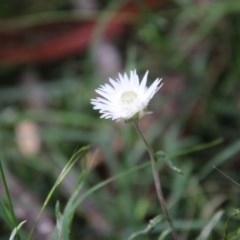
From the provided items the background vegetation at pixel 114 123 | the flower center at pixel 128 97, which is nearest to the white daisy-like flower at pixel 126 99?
the flower center at pixel 128 97

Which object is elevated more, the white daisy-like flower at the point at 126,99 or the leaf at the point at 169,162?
the white daisy-like flower at the point at 126,99

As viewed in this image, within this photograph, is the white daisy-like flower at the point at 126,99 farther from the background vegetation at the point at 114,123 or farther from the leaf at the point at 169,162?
the background vegetation at the point at 114,123

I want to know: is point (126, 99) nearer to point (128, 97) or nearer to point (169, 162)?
point (128, 97)

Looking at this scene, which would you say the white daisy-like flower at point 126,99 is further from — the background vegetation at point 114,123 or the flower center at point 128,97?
the background vegetation at point 114,123

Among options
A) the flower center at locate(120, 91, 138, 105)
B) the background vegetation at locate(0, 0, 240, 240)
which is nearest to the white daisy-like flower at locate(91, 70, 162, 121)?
the flower center at locate(120, 91, 138, 105)

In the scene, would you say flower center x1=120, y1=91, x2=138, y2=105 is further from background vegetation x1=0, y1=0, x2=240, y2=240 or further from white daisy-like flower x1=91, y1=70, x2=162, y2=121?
background vegetation x1=0, y1=0, x2=240, y2=240

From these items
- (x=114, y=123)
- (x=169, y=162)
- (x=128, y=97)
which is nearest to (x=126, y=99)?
(x=128, y=97)

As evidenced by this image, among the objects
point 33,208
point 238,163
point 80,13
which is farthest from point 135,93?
point 80,13

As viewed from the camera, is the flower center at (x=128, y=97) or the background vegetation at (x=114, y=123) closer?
the flower center at (x=128, y=97)
